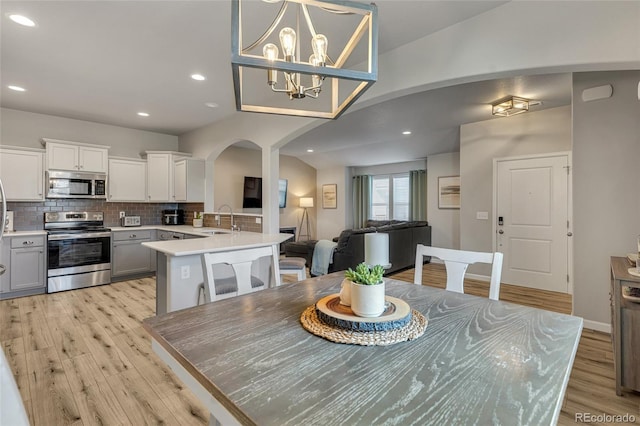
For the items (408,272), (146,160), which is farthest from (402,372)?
(146,160)

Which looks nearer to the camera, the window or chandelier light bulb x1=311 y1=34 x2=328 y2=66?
chandelier light bulb x1=311 y1=34 x2=328 y2=66

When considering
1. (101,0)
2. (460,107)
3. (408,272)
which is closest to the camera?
(101,0)

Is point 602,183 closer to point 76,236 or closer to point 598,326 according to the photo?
point 598,326

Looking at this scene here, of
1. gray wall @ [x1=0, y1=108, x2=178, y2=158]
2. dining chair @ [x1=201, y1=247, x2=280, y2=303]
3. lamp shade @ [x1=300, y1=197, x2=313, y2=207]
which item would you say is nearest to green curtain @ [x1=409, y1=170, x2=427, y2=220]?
lamp shade @ [x1=300, y1=197, x2=313, y2=207]

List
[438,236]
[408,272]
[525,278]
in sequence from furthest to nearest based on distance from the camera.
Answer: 1. [438,236]
2. [408,272]
3. [525,278]

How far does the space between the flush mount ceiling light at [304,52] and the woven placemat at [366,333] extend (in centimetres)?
103

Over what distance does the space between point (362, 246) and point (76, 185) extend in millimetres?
4554

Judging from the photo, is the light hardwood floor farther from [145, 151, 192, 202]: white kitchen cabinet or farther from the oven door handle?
[145, 151, 192, 202]: white kitchen cabinet

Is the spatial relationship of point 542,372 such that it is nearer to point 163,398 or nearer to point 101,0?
point 163,398

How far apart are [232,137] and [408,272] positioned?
13.1 feet

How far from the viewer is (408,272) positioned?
5.93m

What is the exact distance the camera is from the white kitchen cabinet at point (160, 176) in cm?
553

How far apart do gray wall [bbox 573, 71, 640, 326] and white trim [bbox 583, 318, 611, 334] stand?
2cm

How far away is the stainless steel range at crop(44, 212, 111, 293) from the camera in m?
4.32
